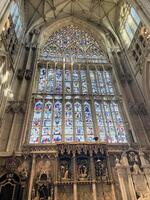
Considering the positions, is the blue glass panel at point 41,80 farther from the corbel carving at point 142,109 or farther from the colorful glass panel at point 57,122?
the corbel carving at point 142,109

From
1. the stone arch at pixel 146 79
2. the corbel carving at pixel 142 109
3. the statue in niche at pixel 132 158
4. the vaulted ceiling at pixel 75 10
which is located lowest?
the statue in niche at pixel 132 158

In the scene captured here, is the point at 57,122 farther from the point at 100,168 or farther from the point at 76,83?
the point at 76,83

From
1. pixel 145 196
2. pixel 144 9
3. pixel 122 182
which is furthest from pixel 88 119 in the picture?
pixel 144 9

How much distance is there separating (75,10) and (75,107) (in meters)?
11.5

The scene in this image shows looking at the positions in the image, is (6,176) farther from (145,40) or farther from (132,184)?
(145,40)

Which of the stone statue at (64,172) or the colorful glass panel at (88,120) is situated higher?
the colorful glass panel at (88,120)

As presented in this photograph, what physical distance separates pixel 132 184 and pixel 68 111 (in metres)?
5.74

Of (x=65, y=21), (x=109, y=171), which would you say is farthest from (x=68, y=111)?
(x=65, y=21)

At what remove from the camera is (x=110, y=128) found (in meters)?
11.4

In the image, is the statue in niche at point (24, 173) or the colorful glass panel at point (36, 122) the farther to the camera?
the colorful glass panel at point (36, 122)

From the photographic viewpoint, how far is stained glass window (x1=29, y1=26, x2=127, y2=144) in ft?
35.7

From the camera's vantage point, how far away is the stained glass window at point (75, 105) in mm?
10875

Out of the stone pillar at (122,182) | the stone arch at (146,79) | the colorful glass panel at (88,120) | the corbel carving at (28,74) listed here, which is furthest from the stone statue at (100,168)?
the corbel carving at (28,74)

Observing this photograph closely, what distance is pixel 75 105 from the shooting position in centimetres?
1258
